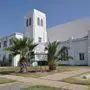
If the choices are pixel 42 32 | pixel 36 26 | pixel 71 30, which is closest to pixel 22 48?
pixel 36 26

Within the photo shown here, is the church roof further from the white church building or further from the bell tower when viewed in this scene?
the bell tower

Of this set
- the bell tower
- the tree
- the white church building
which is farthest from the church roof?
the tree

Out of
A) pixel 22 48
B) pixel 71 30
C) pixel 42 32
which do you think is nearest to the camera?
pixel 22 48

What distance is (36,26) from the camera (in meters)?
41.3

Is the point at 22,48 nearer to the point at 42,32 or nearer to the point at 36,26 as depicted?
the point at 36,26

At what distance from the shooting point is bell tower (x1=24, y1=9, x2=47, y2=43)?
4078cm

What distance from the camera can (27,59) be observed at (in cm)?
1895

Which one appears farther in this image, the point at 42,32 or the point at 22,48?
the point at 42,32

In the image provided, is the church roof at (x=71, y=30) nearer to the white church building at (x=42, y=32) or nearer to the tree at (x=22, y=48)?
the white church building at (x=42, y=32)

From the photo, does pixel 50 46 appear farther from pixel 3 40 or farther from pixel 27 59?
pixel 3 40

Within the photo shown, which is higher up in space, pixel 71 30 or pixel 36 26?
pixel 36 26

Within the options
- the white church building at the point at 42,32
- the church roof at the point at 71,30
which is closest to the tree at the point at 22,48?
the white church building at the point at 42,32

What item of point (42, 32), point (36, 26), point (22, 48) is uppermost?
point (36, 26)

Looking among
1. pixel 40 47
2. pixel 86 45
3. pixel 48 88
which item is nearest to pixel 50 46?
pixel 48 88
